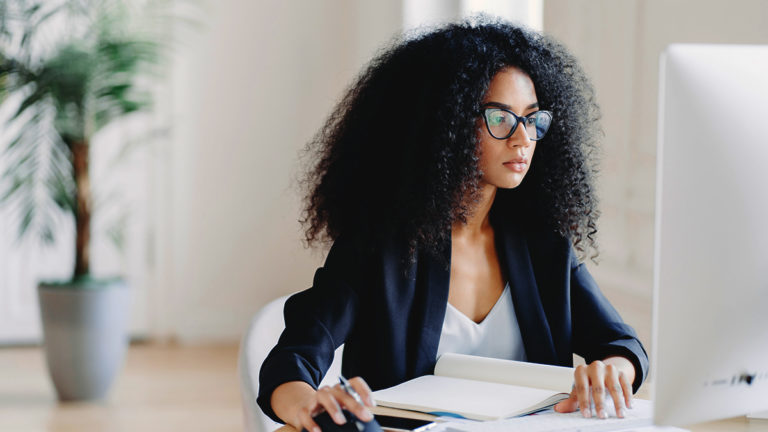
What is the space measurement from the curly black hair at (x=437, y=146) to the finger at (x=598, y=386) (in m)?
0.34

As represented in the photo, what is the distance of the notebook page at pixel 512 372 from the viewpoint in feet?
3.76

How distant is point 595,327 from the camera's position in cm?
139

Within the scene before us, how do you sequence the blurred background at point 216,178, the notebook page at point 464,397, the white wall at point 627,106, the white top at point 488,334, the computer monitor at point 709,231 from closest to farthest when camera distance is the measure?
the computer monitor at point 709,231, the notebook page at point 464,397, the white top at point 488,334, the white wall at point 627,106, the blurred background at point 216,178

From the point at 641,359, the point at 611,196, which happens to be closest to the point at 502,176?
Answer: the point at 641,359

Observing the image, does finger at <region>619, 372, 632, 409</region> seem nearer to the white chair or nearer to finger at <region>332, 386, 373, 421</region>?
finger at <region>332, 386, 373, 421</region>

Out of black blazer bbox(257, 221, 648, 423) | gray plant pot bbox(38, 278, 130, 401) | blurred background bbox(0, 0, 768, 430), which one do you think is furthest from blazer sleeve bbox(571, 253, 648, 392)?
blurred background bbox(0, 0, 768, 430)

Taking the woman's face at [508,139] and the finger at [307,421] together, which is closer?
the finger at [307,421]

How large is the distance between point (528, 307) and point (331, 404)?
1.73 ft

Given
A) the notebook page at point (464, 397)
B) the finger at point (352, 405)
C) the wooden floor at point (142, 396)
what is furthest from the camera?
the wooden floor at point (142, 396)

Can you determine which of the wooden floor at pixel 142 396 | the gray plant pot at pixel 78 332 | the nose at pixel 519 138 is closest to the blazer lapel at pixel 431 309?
the nose at pixel 519 138

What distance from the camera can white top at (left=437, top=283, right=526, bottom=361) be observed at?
53.9 inches

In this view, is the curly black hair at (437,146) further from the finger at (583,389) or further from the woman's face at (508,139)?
the finger at (583,389)

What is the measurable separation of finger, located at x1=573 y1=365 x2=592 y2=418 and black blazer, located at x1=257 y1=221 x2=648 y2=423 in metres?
0.21

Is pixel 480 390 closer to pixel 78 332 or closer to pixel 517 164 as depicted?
pixel 517 164
